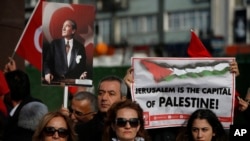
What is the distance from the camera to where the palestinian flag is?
575 centimetres

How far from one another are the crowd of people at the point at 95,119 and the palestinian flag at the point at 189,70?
0.11 m

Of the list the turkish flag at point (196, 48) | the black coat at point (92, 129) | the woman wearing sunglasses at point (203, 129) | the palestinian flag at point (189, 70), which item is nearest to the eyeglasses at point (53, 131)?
the black coat at point (92, 129)

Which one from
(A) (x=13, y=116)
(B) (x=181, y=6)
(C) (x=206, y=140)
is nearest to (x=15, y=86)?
(A) (x=13, y=116)

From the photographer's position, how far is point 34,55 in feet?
24.3

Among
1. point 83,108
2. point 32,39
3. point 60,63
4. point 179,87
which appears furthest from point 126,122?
point 32,39

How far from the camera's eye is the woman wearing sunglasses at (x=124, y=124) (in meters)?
4.72

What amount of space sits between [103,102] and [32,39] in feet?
7.08

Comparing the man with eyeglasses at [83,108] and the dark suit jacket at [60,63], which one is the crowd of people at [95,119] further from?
the dark suit jacket at [60,63]

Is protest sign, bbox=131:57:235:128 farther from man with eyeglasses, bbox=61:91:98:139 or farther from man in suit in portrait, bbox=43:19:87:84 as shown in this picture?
man in suit in portrait, bbox=43:19:87:84

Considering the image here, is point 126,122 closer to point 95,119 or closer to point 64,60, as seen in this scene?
point 95,119

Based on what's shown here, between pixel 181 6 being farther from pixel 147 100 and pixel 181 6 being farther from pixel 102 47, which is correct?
pixel 147 100

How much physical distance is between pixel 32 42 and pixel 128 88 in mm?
1912

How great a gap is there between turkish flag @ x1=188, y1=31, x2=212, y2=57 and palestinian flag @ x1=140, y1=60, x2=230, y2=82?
41 centimetres

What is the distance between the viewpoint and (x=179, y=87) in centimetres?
577
